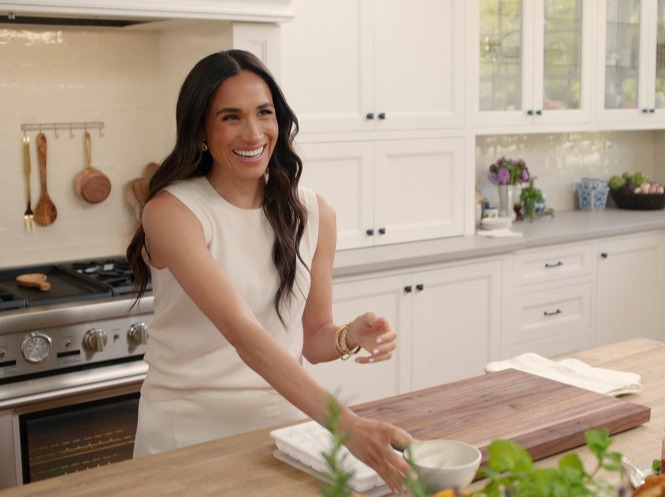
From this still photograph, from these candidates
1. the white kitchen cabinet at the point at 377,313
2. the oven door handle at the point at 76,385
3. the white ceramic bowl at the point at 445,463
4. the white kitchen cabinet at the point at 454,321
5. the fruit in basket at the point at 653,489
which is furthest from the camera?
the white kitchen cabinet at the point at 454,321

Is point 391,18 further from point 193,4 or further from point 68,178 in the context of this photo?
point 68,178

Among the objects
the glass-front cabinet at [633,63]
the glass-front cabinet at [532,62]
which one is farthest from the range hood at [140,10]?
the glass-front cabinet at [633,63]

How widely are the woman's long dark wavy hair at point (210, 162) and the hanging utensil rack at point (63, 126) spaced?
145 centimetres

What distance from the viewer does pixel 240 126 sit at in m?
2.20

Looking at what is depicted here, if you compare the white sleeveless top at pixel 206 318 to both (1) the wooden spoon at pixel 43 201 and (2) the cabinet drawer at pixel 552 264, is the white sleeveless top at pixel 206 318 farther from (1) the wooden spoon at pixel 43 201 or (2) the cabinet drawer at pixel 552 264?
(2) the cabinet drawer at pixel 552 264

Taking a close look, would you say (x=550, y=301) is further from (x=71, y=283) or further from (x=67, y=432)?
(x=67, y=432)

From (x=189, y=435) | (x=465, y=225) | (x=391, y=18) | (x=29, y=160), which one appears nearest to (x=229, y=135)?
(x=189, y=435)

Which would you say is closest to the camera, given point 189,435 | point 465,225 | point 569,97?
point 189,435

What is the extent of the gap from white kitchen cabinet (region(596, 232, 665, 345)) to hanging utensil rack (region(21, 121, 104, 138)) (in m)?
2.47

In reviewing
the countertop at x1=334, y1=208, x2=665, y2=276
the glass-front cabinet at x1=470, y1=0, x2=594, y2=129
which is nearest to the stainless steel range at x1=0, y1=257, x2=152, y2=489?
the countertop at x1=334, y1=208, x2=665, y2=276

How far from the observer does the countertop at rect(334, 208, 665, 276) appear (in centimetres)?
383

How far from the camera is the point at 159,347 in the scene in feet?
7.29

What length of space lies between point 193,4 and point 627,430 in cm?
203

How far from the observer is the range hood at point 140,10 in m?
3.02
